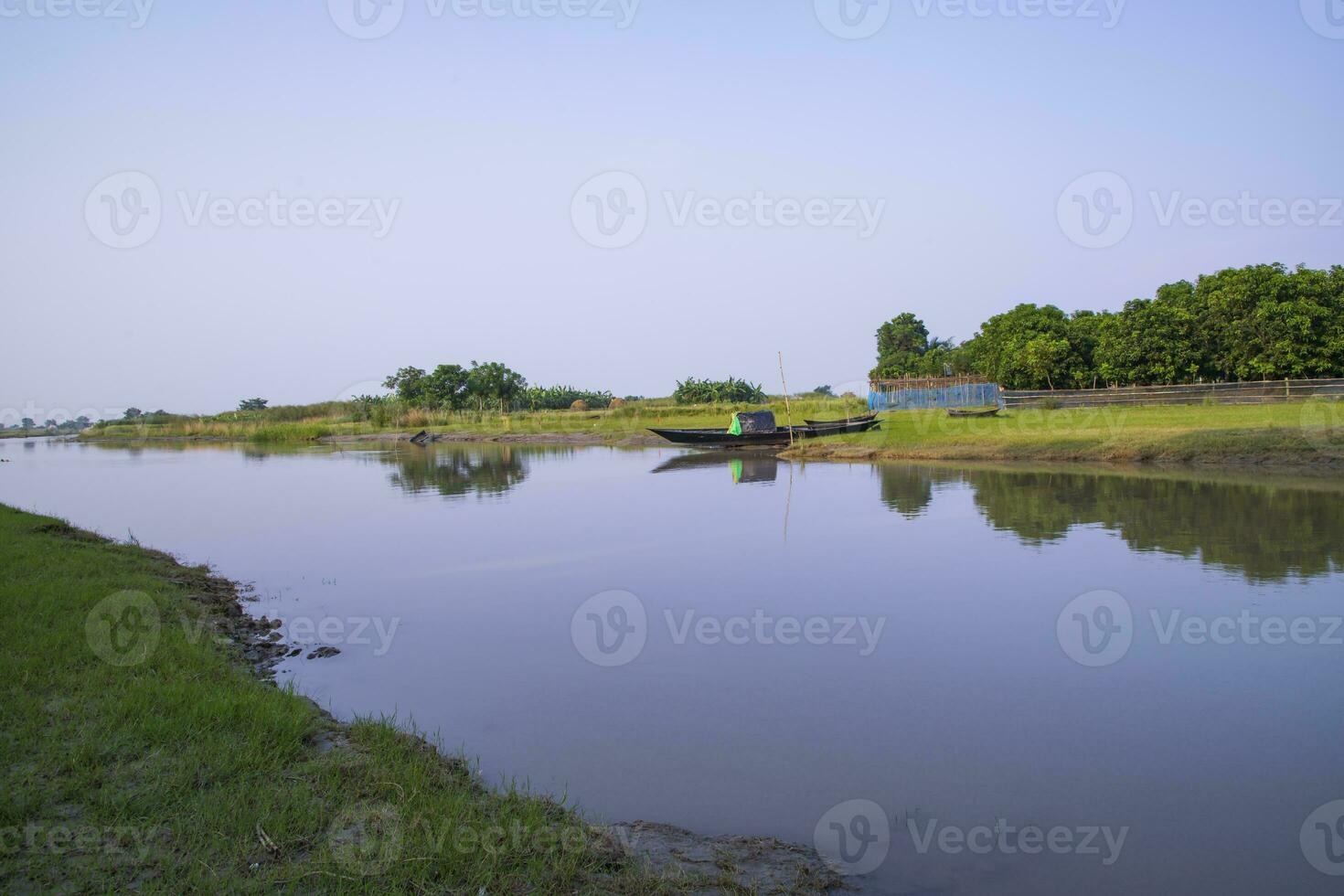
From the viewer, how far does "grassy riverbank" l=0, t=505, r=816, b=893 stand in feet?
10.7

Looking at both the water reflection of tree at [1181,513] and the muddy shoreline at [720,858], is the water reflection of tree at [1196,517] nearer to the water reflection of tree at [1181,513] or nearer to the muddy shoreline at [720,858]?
the water reflection of tree at [1181,513]

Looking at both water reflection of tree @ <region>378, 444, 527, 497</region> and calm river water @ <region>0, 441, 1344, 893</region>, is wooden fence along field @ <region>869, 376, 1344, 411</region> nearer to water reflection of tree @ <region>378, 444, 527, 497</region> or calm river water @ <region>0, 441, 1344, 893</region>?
calm river water @ <region>0, 441, 1344, 893</region>

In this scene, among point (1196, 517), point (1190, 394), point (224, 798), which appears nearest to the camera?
point (224, 798)

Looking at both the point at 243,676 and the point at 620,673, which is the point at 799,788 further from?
the point at 243,676

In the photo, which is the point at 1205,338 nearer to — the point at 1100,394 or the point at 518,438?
the point at 1100,394

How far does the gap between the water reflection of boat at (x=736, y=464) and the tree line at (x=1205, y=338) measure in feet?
42.6

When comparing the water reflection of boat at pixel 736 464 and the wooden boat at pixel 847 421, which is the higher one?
the wooden boat at pixel 847 421

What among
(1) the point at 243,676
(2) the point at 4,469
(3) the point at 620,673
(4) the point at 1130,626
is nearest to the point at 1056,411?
(4) the point at 1130,626

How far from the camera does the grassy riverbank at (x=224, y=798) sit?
3.25 metres

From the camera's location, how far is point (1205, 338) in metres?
29.3

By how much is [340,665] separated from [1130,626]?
23.5 feet

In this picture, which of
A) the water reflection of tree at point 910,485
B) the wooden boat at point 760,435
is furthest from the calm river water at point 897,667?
the wooden boat at point 760,435

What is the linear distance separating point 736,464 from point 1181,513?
1622cm

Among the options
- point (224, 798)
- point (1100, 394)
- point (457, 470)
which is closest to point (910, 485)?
point (1100, 394)
